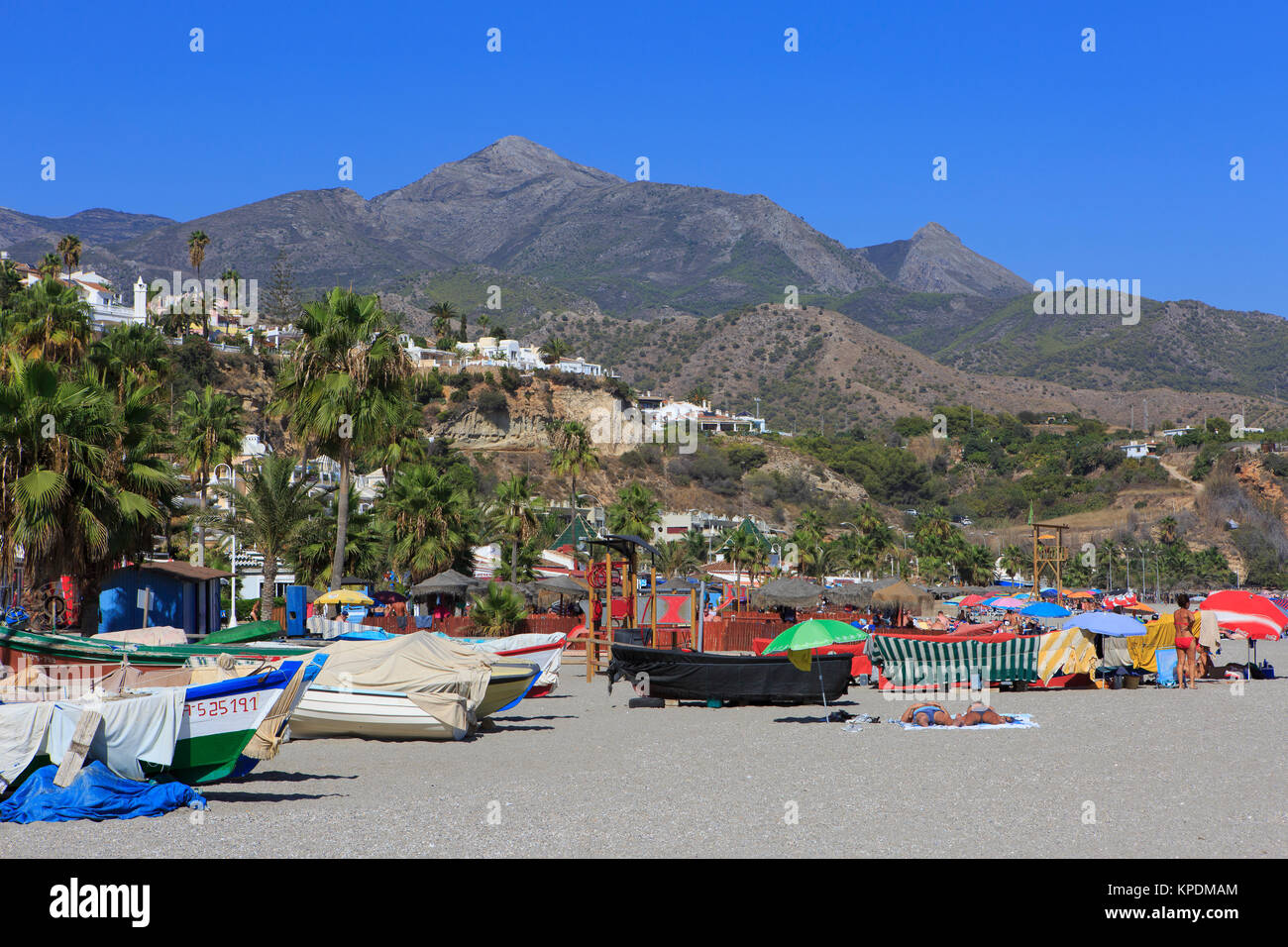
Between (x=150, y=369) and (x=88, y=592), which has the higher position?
(x=150, y=369)

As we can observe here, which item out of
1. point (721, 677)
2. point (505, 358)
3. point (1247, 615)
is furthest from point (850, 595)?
point (505, 358)

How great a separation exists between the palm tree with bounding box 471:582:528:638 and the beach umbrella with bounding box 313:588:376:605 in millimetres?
3068

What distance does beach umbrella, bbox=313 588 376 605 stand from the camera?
1271 inches

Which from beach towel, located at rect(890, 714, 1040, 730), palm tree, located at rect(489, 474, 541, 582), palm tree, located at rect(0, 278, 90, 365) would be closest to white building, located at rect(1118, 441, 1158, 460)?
palm tree, located at rect(489, 474, 541, 582)

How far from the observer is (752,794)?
39.9ft

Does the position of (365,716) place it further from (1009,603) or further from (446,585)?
(1009,603)

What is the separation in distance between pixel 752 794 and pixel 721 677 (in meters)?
8.67

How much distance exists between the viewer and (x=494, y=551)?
65.7 meters

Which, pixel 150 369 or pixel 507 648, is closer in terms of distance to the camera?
pixel 507 648
